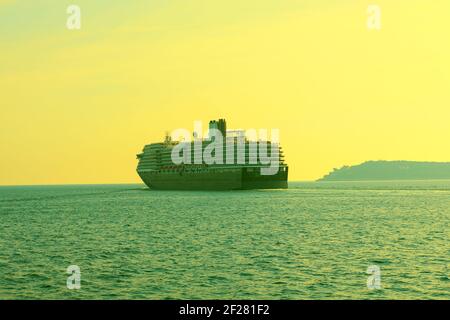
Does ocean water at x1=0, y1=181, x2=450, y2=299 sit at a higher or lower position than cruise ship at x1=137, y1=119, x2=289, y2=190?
lower

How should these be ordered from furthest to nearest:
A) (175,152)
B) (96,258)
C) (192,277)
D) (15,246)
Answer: (175,152) < (15,246) < (96,258) < (192,277)

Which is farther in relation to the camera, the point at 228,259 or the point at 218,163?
the point at 218,163

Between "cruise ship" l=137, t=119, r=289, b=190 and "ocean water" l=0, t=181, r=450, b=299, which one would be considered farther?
"cruise ship" l=137, t=119, r=289, b=190

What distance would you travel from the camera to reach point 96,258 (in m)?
33.1

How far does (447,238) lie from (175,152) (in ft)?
394

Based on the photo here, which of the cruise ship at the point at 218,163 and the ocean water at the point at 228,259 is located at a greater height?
the cruise ship at the point at 218,163

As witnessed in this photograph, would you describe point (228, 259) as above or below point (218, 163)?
below

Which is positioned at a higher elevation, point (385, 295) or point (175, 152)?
point (175, 152)

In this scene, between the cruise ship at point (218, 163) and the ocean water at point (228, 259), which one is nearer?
the ocean water at point (228, 259)

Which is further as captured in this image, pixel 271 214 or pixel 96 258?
pixel 271 214
